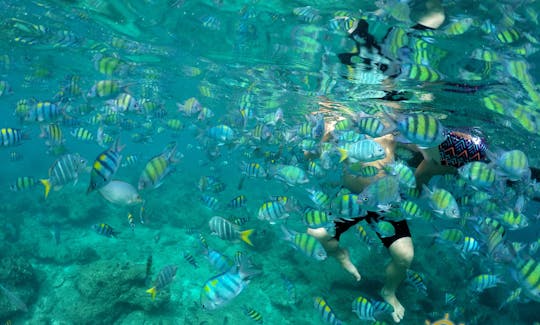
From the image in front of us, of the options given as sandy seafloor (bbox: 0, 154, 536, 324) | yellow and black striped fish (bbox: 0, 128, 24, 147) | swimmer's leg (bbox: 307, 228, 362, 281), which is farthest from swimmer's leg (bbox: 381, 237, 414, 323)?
yellow and black striped fish (bbox: 0, 128, 24, 147)

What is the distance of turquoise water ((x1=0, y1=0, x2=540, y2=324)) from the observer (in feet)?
28.0

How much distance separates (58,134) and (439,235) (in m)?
8.75

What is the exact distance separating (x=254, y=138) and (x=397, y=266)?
338 inches

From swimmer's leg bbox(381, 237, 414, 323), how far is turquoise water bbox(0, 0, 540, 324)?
45 cm

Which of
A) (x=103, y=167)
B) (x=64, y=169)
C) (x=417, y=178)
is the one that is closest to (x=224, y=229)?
(x=103, y=167)

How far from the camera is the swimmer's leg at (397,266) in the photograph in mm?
6867

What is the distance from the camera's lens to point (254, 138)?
14305 millimetres

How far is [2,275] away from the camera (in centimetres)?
1019

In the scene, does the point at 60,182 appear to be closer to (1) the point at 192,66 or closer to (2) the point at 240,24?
(2) the point at 240,24

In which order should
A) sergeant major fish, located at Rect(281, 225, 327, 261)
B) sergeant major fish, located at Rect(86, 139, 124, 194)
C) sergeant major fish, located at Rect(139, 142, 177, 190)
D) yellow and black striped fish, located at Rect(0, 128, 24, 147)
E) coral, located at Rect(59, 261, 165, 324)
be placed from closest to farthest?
sergeant major fish, located at Rect(86, 139, 124, 194), sergeant major fish, located at Rect(139, 142, 177, 190), sergeant major fish, located at Rect(281, 225, 327, 261), yellow and black striped fish, located at Rect(0, 128, 24, 147), coral, located at Rect(59, 261, 165, 324)

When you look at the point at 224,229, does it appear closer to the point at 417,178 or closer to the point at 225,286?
the point at 225,286

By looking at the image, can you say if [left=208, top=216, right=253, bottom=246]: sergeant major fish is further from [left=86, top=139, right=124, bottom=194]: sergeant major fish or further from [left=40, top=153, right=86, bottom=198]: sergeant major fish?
[left=40, top=153, right=86, bottom=198]: sergeant major fish

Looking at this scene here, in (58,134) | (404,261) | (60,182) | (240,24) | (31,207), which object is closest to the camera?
(60,182)

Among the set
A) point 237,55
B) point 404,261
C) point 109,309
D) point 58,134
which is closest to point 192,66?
point 237,55
